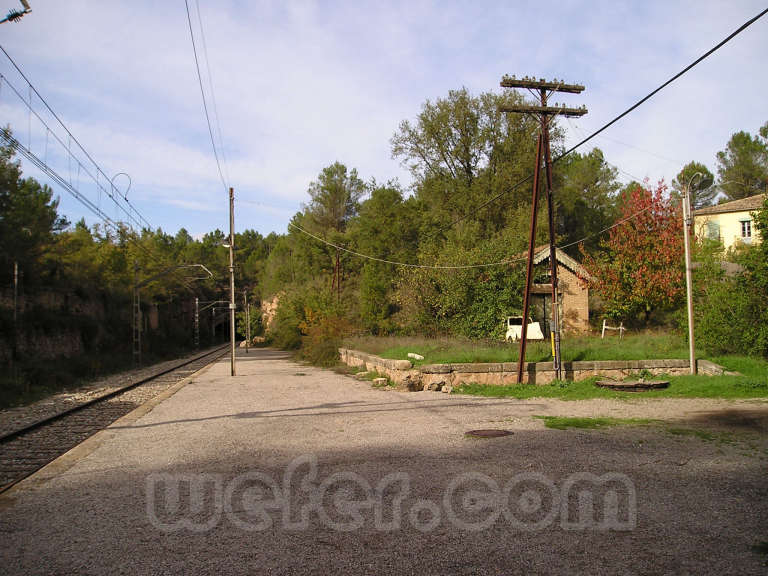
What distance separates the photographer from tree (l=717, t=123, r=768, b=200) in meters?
53.2

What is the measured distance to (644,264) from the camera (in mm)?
29375

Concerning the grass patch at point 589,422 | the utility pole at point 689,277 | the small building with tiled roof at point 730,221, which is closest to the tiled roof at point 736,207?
the small building with tiled roof at point 730,221

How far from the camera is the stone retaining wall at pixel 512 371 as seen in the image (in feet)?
54.0

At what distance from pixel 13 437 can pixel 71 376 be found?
14.9 m

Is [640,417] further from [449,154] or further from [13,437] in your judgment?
[449,154]

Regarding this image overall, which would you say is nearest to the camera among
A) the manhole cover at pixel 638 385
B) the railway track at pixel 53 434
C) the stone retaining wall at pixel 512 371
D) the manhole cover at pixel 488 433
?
the railway track at pixel 53 434

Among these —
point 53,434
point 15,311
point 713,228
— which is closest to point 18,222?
point 15,311

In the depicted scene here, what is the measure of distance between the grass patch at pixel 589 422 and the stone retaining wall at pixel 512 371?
564 cm

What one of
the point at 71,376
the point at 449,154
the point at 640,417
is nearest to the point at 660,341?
the point at 640,417

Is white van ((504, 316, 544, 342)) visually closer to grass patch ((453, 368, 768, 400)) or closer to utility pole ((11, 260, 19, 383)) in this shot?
grass patch ((453, 368, 768, 400))

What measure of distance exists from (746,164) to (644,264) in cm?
3390

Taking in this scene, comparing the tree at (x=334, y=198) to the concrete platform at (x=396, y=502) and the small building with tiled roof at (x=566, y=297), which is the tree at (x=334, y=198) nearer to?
the small building with tiled roof at (x=566, y=297)

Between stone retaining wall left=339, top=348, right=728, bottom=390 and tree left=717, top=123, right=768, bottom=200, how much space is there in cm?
4388

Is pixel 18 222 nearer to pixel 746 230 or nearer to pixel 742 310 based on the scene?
pixel 742 310
